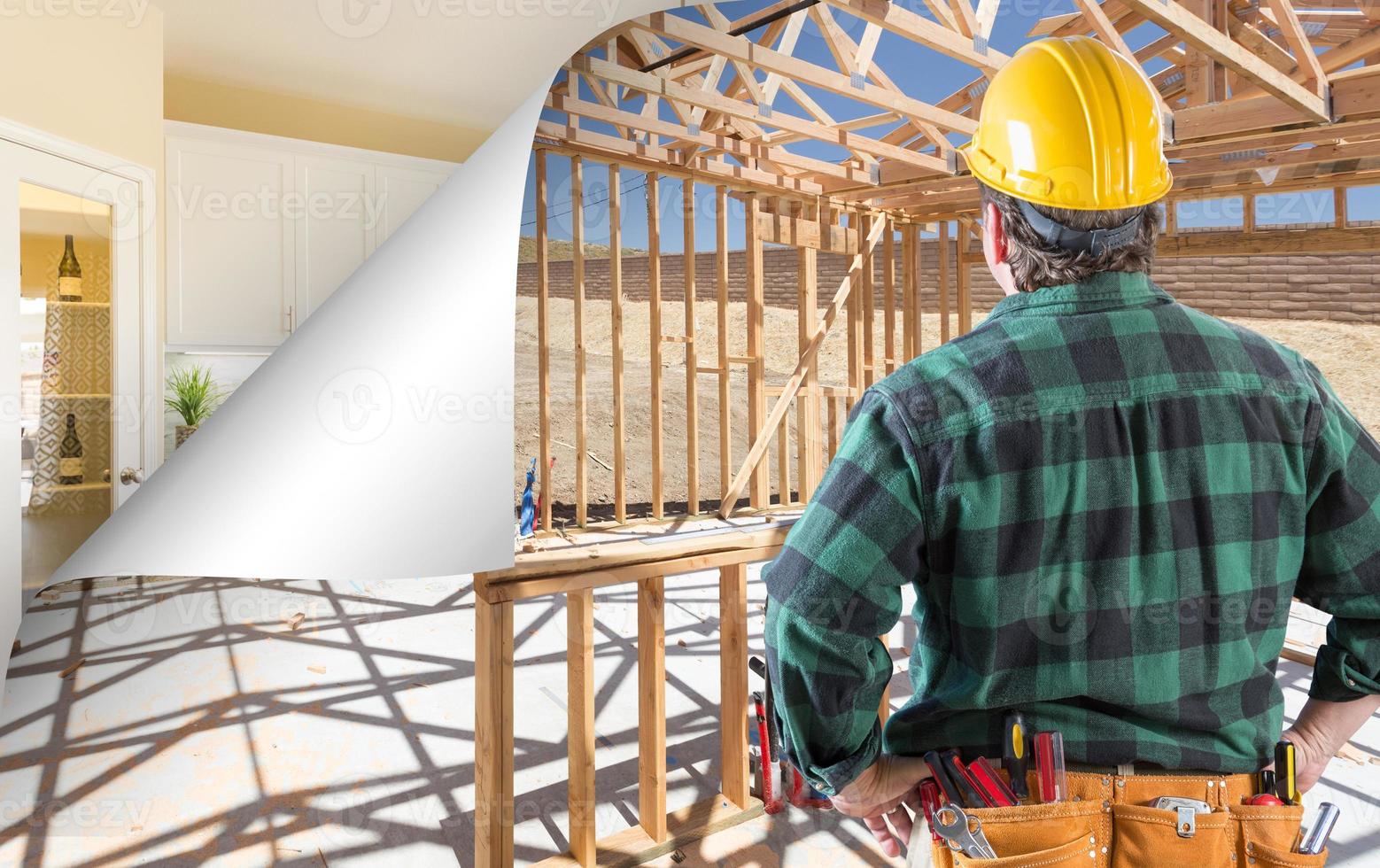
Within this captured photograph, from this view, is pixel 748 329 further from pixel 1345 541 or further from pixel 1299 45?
pixel 1345 541

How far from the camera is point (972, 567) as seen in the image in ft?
2.86

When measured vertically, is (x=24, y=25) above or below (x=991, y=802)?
above

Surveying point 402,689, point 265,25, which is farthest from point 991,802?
point 265,25

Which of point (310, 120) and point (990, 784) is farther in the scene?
point (310, 120)

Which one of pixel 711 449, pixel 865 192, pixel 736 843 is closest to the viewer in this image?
pixel 736 843

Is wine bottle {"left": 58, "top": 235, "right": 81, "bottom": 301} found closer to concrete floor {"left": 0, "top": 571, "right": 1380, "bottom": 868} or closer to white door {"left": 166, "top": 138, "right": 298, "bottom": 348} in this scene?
white door {"left": 166, "top": 138, "right": 298, "bottom": 348}

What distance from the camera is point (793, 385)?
727 centimetres

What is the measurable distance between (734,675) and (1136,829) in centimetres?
132

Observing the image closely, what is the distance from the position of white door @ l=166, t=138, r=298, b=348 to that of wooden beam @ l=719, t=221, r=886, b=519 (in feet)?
12.2

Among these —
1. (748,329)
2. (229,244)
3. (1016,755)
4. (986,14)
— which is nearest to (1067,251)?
(1016,755)

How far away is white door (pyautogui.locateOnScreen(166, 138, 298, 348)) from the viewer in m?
4.90

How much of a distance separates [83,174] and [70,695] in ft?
8.09

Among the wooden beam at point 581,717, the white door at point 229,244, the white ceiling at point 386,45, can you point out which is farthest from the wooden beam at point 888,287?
the wooden beam at point 581,717

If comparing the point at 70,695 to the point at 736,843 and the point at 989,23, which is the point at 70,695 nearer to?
the point at 736,843
